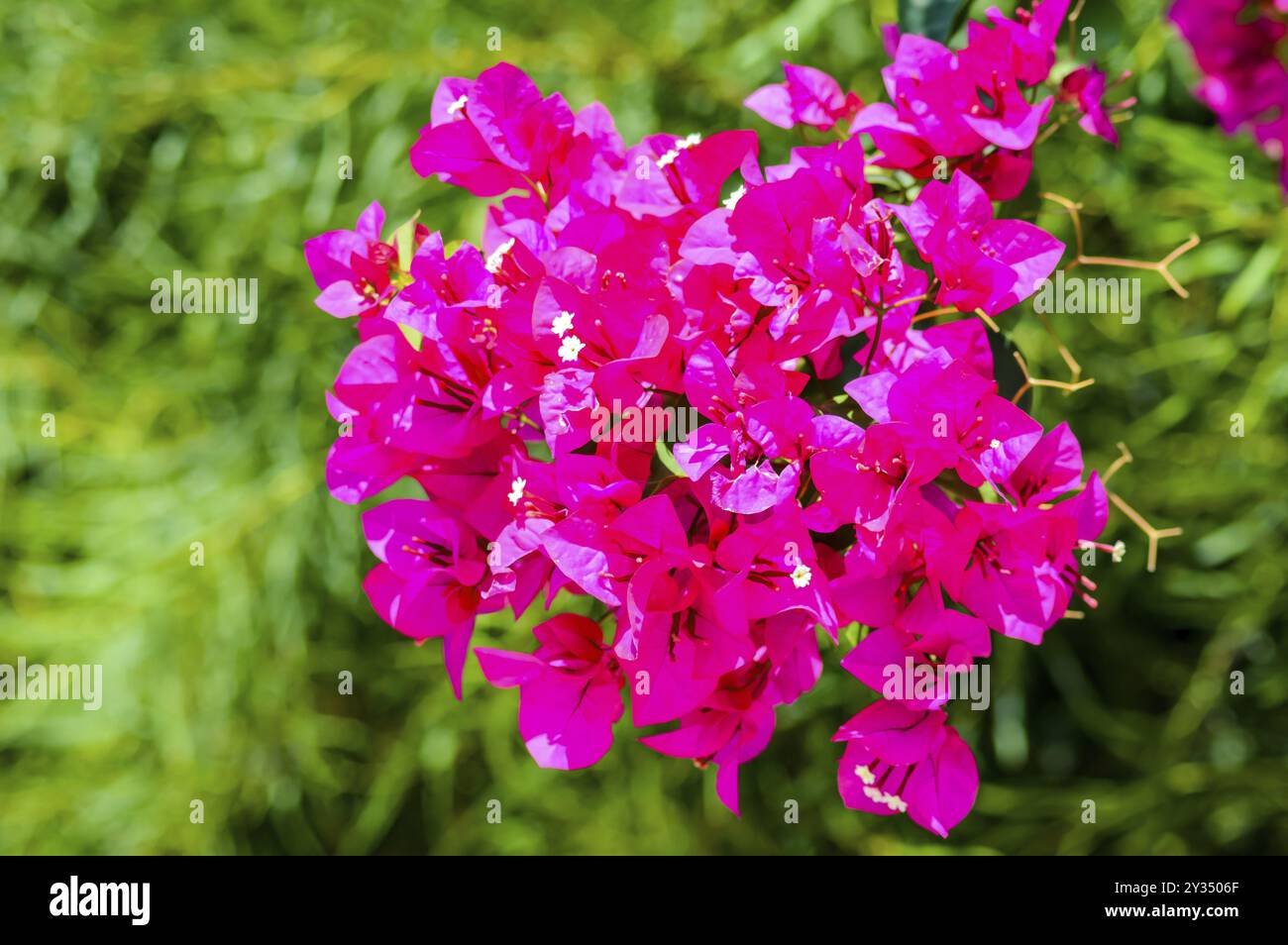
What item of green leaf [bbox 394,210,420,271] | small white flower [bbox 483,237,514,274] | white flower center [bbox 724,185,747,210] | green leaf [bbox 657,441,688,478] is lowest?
green leaf [bbox 657,441,688,478]

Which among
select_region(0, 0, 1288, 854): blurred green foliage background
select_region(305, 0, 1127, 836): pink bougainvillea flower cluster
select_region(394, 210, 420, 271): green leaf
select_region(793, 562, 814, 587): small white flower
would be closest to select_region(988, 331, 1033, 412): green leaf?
select_region(305, 0, 1127, 836): pink bougainvillea flower cluster

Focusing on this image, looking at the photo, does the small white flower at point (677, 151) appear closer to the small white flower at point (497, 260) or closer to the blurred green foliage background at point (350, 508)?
the small white flower at point (497, 260)

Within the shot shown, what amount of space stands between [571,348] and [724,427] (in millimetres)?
76

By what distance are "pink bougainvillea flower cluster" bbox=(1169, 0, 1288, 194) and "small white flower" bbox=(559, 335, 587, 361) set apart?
0.29 metres

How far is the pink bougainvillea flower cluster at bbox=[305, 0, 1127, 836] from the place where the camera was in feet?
1.54

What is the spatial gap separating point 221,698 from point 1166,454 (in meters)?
1.13

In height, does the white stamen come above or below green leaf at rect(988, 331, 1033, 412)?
below

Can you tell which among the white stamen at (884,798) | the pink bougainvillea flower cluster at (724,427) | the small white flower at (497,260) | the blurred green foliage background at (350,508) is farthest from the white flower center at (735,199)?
the blurred green foliage background at (350,508)

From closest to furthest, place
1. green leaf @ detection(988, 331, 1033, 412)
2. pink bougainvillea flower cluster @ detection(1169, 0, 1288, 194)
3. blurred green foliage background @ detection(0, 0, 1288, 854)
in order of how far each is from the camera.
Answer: pink bougainvillea flower cluster @ detection(1169, 0, 1288, 194) < green leaf @ detection(988, 331, 1033, 412) < blurred green foliage background @ detection(0, 0, 1288, 854)

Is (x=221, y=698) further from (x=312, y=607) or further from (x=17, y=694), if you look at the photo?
(x=17, y=694)

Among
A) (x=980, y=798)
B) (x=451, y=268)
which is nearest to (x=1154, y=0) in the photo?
(x=451, y=268)

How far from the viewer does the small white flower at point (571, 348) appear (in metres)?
0.48

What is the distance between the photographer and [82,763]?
58.1 inches

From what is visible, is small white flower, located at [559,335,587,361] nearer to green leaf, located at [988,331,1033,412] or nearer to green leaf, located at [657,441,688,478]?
green leaf, located at [657,441,688,478]
